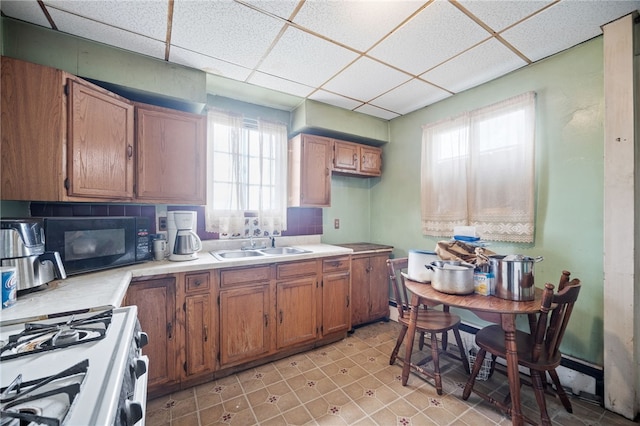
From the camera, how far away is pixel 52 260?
136 cm

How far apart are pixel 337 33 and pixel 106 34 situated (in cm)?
157

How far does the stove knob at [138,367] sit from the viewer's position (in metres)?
0.86

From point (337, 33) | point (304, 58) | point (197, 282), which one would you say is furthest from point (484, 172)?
point (197, 282)

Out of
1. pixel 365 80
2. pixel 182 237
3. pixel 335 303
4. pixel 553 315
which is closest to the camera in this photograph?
pixel 553 315

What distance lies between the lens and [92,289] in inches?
54.2

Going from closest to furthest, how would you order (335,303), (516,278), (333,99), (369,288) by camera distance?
(516,278)
(335,303)
(333,99)
(369,288)

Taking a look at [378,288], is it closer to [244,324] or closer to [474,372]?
[474,372]

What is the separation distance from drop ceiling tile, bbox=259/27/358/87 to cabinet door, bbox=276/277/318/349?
1.86 meters

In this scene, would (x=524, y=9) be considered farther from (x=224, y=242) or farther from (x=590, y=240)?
(x=224, y=242)

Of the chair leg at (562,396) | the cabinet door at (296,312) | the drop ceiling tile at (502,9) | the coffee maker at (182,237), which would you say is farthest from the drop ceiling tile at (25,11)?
the chair leg at (562,396)

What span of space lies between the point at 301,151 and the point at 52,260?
214 centimetres

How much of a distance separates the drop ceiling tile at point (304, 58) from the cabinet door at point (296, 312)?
6.10 feet

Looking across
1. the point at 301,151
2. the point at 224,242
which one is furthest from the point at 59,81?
the point at 301,151

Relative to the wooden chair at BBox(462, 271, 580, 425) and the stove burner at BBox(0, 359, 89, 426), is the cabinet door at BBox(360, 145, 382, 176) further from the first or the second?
the stove burner at BBox(0, 359, 89, 426)
